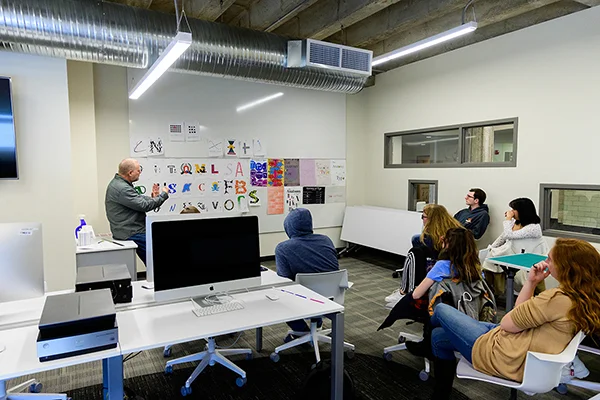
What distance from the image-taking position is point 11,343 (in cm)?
172

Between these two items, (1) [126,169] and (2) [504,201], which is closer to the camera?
(1) [126,169]

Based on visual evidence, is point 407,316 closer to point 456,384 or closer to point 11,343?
point 456,384

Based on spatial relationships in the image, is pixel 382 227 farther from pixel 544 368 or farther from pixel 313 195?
pixel 544 368

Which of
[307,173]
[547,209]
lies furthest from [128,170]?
[547,209]

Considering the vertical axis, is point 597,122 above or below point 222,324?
above

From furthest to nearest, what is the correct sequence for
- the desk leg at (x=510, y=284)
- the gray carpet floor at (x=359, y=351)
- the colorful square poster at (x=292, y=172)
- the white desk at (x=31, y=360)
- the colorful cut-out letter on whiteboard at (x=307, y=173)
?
1. the colorful cut-out letter on whiteboard at (x=307, y=173)
2. the colorful square poster at (x=292, y=172)
3. the desk leg at (x=510, y=284)
4. the gray carpet floor at (x=359, y=351)
5. the white desk at (x=31, y=360)

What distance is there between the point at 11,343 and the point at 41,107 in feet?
8.80

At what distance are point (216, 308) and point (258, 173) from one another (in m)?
3.73

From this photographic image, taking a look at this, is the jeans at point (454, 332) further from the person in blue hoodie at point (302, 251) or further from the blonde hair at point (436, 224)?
the person in blue hoodie at point (302, 251)

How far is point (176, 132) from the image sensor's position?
17.0ft

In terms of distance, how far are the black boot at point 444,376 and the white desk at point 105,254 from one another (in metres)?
2.57

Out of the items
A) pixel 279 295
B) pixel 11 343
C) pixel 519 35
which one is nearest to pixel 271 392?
pixel 279 295

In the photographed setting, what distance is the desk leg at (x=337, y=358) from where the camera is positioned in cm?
214

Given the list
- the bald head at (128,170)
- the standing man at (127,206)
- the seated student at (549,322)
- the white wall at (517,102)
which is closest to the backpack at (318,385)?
the seated student at (549,322)
